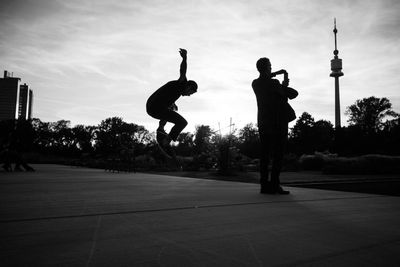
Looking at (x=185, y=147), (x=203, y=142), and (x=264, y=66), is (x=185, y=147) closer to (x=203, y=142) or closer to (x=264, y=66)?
(x=203, y=142)

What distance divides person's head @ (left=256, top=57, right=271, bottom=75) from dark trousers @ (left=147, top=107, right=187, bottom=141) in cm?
182

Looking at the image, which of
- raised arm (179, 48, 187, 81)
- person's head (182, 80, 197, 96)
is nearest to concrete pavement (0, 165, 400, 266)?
person's head (182, 80, 197, 96)

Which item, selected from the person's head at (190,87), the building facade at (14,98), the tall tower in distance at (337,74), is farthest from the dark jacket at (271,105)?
the building facade at (14,98)

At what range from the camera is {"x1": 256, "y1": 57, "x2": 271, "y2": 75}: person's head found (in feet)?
15.1

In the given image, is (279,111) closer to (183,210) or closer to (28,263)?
(183,210)

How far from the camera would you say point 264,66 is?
460cm

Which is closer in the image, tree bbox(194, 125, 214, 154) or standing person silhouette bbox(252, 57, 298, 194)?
standing person silhouette bbox(252, 57, 298, 194)

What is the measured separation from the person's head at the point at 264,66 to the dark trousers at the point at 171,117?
1824mm

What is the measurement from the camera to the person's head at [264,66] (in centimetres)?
459

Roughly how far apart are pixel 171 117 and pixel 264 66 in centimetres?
202

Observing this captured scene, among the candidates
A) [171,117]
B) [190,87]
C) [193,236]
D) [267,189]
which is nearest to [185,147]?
[171,117]

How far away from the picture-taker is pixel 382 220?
224 centimetres

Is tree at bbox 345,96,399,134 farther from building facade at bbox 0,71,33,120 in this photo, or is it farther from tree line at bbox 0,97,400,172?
building facade at bbox 0,71,33,120

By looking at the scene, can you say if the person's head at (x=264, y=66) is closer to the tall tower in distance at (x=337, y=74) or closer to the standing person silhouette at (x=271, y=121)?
the standing person silhouette at (x=271, y=121)
